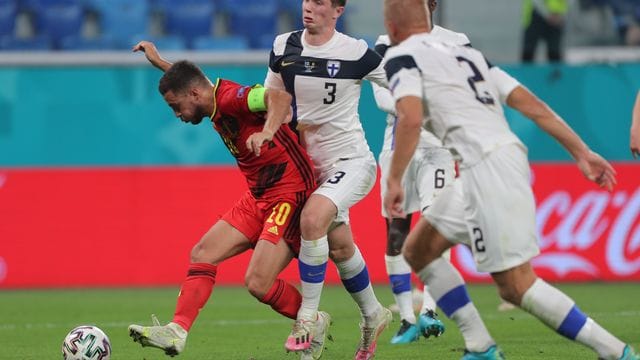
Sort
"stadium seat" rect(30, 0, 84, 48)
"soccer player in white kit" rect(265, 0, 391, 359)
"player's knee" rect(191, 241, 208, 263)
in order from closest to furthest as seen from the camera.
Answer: "player's knee" rect(191, 241, 208, 263) < "soccer player in white kit" rect(265, 0, 391, 359) < "stadium seat" rect(30, 0, 84, 48)

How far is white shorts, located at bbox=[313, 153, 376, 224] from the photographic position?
7.63m

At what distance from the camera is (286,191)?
7.64 metres

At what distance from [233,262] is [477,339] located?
325 inches

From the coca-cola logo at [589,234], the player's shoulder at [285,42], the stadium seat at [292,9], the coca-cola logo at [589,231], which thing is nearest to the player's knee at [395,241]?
the player's shoulder at [285,42]

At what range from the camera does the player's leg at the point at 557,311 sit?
594 cm

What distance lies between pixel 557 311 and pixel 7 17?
13.4 m

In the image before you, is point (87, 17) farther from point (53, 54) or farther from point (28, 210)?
point (28, 210)

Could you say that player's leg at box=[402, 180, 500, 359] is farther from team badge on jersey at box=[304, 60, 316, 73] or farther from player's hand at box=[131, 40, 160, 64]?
player's hand at box=[131, 40, 160, 64]

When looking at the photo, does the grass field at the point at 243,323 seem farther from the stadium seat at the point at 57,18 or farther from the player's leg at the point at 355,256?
the stadium seat at the point at 57,18

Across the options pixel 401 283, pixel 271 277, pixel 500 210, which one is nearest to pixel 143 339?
pixel 271 277

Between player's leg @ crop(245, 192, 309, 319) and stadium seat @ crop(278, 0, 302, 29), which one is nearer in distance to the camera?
player's leg @ crop(245, 192, 309, 319)

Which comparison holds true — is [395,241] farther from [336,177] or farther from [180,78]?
[180,78]

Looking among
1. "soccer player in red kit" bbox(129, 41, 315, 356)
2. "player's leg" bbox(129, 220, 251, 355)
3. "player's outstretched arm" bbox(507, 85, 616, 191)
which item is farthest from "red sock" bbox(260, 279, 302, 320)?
"player's outstretched arm" bbox(507, 85, 616, 191)

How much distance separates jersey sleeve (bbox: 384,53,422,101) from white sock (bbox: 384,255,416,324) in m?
3.33
